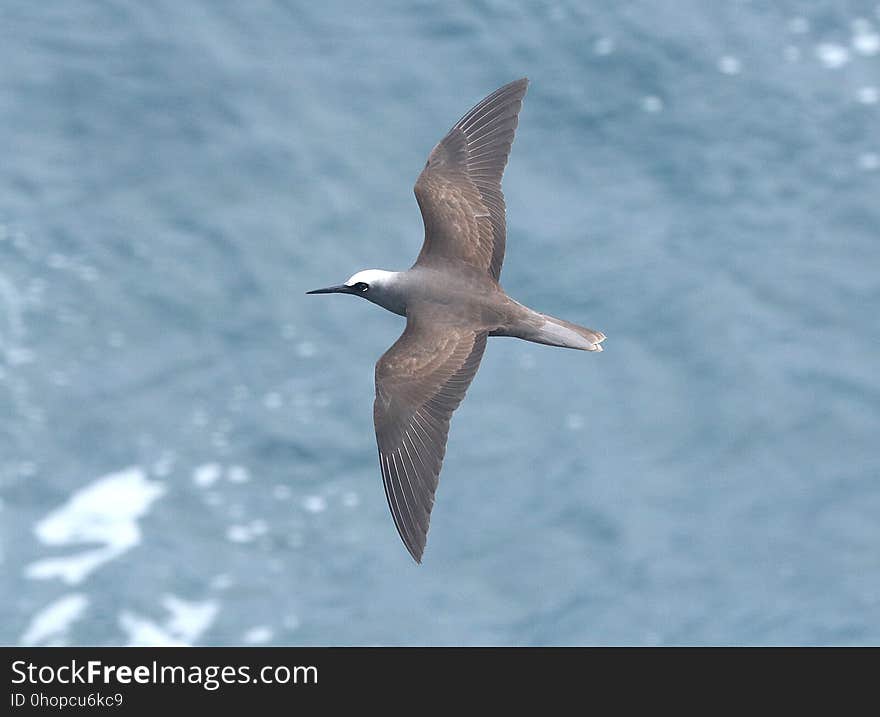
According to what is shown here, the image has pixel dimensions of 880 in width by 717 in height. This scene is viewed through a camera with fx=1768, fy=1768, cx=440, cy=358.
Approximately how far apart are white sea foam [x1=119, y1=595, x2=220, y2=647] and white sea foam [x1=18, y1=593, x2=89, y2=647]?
2.24ft

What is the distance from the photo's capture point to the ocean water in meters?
25.3

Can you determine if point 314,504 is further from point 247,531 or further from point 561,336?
point 561,336

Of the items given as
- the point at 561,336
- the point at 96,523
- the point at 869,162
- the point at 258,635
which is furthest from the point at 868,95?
the point at 561,336

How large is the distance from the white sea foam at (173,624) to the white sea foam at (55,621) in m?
0.68

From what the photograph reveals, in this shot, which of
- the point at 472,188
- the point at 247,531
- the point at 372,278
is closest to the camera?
the point at 372,278

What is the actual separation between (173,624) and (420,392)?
10315 mm

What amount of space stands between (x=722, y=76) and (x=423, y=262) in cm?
1341

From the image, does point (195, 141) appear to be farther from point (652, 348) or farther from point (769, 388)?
point (769, 388)

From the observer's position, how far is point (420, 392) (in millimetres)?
16469

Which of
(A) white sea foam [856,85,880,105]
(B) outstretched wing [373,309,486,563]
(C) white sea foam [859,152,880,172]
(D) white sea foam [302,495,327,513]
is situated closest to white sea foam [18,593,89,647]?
(D) white sea foam [302,495,327,513]

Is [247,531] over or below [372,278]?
below

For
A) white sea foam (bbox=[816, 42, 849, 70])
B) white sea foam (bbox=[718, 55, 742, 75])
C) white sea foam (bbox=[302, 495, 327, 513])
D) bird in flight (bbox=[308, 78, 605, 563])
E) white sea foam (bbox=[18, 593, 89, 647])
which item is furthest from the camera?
white sea foam (bbox=[816, 42, 849, 70])

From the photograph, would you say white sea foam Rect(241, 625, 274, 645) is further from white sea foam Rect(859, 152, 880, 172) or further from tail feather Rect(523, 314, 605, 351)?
white sea foam Rect(859, 152, 880, 172)

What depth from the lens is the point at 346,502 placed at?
26250 millimetres
